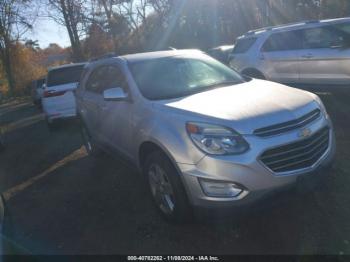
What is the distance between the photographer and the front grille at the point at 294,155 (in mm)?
3279

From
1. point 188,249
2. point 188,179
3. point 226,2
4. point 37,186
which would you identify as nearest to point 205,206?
point 188,179

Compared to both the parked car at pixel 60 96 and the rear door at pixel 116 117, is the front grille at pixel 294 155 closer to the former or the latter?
the rear door at pixel 116 117

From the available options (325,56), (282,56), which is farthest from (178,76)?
(282,56)

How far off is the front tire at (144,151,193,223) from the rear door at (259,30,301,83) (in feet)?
18.6

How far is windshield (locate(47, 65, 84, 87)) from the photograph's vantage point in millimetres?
10117

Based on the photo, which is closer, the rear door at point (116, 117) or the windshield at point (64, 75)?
the rear door at point (116, 117)

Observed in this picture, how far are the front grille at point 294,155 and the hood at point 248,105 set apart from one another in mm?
245

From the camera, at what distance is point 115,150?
5137mm

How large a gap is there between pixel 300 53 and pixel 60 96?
239 inches

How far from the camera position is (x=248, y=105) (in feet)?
11.9

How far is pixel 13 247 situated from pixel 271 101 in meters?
2.97

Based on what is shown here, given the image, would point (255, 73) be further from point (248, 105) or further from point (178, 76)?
A: point (248, 105)

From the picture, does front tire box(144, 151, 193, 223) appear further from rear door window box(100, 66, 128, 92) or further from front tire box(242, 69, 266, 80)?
front tire box(242, 69, 266, 80)

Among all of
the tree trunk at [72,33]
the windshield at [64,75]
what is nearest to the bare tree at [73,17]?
the tree trunk at [72,33]
